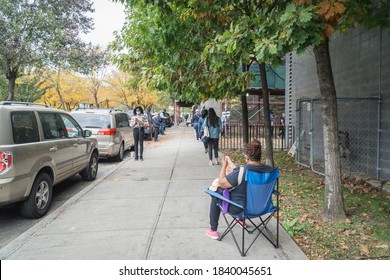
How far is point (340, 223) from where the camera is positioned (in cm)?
A: 447

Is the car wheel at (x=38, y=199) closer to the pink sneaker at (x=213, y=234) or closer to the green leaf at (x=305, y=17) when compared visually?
the pink sneaker at (x=213, y=234)

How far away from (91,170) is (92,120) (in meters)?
2.85

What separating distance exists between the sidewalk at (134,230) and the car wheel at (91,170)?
61 cm

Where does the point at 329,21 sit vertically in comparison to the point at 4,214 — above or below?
above

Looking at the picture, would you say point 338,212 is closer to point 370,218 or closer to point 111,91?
point 370,218

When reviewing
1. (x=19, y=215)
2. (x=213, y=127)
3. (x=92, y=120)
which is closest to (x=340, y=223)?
(x=19, y=215)

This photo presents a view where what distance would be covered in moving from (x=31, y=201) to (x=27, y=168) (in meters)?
0.58

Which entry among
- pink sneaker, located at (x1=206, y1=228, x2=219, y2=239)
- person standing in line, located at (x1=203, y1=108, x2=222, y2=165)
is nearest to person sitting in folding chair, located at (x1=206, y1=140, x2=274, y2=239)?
pink sneaker, located at (x1=206, y1=228, x2=219, y2=239)

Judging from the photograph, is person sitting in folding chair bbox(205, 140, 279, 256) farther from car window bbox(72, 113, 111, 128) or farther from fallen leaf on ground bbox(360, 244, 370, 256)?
car window bbox(72, 113, 111, 128)

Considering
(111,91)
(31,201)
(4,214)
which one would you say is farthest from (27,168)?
(111,91)

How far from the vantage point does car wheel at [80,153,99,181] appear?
7.66 metres

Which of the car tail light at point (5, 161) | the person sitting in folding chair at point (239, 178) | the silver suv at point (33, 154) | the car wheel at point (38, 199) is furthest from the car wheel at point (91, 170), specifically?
the person sitting in folding chair at point (239, 178)

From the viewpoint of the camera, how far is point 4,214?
5.36 m

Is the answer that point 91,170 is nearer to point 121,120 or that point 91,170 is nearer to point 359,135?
point 121,120
